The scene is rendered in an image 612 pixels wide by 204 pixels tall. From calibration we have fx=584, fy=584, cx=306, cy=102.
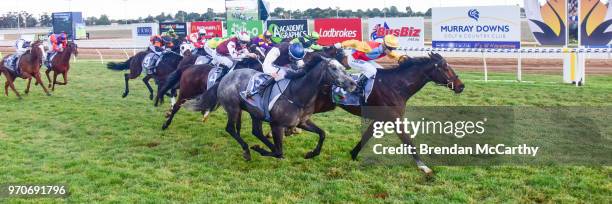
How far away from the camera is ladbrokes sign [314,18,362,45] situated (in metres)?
21.1

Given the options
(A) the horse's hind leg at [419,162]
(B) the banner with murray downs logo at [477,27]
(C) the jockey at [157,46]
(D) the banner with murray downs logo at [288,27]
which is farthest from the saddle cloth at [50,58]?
(A) the horse's hind leg at [419,162]

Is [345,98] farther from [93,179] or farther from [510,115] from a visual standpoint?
[510,115]

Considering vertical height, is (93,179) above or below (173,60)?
below

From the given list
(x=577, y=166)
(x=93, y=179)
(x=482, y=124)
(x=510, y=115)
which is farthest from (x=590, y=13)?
(x=93, y=179)

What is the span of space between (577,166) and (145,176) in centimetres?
493

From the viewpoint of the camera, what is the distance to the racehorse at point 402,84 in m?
7.04

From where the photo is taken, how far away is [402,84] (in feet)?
23.4

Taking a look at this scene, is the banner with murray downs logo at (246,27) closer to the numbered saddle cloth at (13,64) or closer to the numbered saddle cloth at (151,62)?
the numbered saddle cloth at (13,64)

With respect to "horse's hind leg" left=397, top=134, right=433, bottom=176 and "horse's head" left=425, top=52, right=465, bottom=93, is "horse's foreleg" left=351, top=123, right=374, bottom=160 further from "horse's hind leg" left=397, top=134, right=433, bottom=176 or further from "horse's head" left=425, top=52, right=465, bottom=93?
"horse's head" left=425, top=52, right=465, bottom=93

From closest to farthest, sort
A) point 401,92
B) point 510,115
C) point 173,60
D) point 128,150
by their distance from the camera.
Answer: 1. point 401,92
2. point 128,150
3. point 510,115
4. point 173,60

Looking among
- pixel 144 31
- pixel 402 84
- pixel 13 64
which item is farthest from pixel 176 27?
pixel 402 84

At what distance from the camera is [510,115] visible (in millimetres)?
10062

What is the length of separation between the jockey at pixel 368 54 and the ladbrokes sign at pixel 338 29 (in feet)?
43.9

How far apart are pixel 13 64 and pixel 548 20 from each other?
13.1 meters
